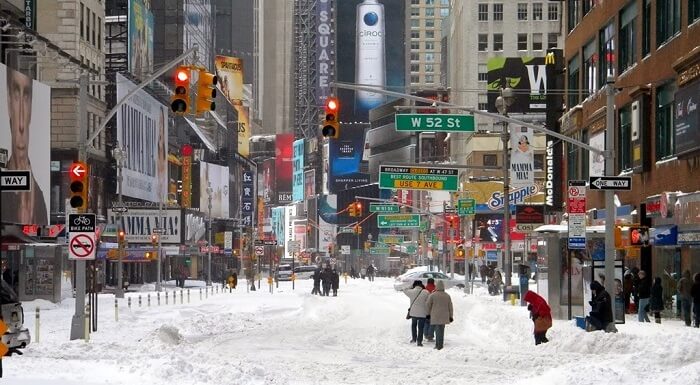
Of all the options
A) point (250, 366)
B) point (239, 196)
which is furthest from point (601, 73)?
point (239, 196)

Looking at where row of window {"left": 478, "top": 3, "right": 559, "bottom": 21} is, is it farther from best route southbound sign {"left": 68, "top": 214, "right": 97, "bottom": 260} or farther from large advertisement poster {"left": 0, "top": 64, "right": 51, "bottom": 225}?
best route southbound sign {"left": 68, "top": 214, "right": 97, "bottom": 260}

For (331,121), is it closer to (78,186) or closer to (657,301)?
(78,186)

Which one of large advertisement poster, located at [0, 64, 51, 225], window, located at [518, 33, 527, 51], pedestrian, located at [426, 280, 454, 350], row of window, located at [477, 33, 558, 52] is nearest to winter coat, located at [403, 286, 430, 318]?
pedestrian, located at [426, 280, 454, 350]

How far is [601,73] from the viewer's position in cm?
5438

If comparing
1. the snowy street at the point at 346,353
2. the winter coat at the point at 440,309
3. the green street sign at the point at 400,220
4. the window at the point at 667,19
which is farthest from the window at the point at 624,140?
the green street sign at the point at 400,220

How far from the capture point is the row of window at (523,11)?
14462cm

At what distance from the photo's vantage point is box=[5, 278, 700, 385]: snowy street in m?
20.3

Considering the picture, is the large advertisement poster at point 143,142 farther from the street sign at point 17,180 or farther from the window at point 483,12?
the street sign at point 17,180

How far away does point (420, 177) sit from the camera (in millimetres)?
52500

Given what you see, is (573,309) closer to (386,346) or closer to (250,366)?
(386,346)

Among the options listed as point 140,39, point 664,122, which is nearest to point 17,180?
point 664,122

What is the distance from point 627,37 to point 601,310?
22242 mm

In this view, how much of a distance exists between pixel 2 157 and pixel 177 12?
5005 inches

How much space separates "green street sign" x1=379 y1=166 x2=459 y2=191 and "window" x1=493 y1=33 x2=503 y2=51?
93.4 meters
